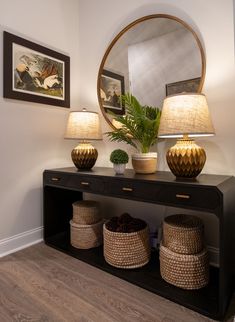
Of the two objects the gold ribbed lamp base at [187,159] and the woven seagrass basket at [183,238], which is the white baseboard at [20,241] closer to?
the woven seagrass basket at [183,238]

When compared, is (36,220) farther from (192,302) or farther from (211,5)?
(211,5)

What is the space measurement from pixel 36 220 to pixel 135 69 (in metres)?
1.65

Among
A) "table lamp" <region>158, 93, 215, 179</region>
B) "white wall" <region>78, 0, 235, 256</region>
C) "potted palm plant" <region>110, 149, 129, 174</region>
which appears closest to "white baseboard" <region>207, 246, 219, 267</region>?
"white wall" <region>78, 0, 235, 256</region>

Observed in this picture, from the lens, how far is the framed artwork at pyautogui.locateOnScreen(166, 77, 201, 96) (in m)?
1.65

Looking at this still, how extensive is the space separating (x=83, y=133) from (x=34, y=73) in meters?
0.73

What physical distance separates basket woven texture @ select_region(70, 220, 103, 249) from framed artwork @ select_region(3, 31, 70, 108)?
120 centimetres

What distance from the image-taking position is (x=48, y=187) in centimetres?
206

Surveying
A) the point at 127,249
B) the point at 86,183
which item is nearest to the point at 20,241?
the point at 86,183

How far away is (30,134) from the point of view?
2018 millimetres

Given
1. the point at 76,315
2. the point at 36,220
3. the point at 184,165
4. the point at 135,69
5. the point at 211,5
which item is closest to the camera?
the point at 76,315

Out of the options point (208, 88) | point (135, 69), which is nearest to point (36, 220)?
point (135, 69)

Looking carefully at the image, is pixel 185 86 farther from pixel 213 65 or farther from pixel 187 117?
pixel 187 117

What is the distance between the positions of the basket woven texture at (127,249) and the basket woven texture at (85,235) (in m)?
0.31

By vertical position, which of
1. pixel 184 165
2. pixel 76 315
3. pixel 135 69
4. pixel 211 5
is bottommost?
pixel 76 315
